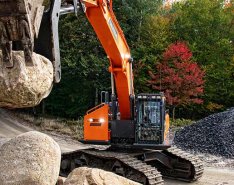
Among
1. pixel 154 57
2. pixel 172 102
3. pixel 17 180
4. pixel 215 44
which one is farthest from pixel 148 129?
pixel 215 44

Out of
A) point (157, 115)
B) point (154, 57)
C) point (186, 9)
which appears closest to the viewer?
point (157, 115)

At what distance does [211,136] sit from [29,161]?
32.2ft

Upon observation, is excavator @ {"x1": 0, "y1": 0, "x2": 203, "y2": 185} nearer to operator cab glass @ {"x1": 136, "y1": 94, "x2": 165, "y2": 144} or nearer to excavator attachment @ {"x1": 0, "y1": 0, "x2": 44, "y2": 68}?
operator cab glass @ {"x1": 136, "y1": 94, "x2": 165, "y2": 144}

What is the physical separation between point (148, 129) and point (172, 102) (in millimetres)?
10111

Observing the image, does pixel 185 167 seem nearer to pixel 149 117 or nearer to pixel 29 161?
pixel 149 117

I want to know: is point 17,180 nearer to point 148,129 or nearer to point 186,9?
point 148,129

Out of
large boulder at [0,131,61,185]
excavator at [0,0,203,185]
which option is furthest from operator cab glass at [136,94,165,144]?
large boulder at [0,131,61,185]

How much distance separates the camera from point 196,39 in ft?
74.1

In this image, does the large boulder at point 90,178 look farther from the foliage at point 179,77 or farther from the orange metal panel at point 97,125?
the foliage at point 179,77

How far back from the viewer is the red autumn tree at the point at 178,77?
1853 cm

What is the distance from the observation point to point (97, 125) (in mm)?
9484

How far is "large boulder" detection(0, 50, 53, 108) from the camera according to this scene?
3.07 metres

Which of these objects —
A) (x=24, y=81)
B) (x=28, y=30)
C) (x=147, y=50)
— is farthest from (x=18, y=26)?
(x=147, y=50)

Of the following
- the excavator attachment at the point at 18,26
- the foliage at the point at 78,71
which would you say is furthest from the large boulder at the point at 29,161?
the foliage at the point at 78,71
